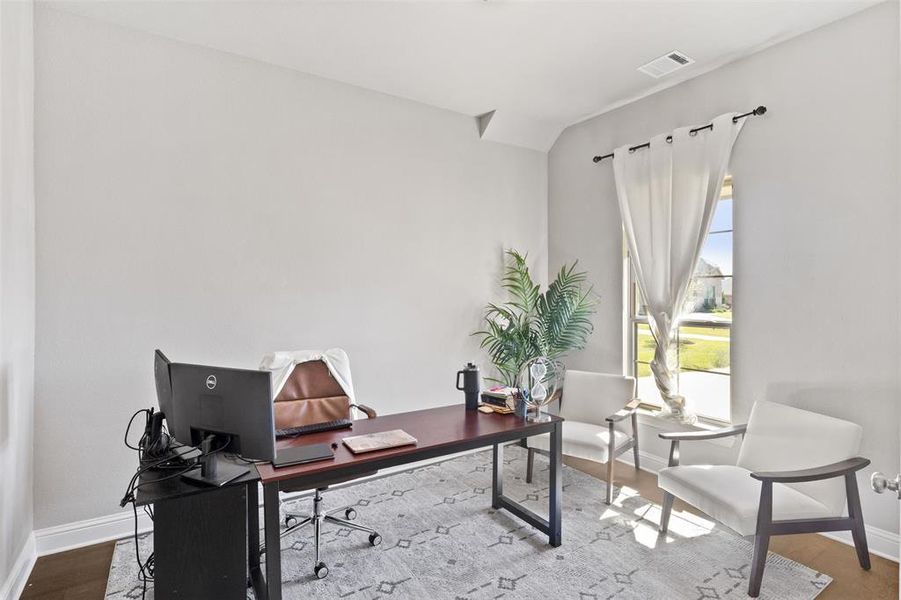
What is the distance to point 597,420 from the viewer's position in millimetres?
3504

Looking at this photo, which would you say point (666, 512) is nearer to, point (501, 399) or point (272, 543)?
point (501, 399)

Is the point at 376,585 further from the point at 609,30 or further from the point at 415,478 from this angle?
the point at 609,30

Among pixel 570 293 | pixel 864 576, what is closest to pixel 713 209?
pixel 570 293

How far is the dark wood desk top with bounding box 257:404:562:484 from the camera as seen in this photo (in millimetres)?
1819

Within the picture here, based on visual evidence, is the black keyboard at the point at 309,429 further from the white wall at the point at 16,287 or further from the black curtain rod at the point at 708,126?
the black curtain rod at the point at 708,126

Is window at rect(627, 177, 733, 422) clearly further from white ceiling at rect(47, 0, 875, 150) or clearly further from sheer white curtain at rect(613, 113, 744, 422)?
white ceiling at rect(47, 0, 875, 150)

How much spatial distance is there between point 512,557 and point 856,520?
1753 mm

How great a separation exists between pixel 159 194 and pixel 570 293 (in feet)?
10.5

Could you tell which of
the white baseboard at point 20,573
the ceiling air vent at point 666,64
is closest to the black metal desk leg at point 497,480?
the white baseboard at point 20,573

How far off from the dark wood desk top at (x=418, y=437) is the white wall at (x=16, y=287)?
51.0 inches

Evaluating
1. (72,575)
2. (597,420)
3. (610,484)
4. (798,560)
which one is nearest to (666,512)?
(610,484)

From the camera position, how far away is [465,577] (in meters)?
2.28

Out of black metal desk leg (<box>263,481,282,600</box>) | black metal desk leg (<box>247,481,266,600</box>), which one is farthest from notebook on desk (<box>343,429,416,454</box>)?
black metal desk leg (<box>247,481,266,600</box>)

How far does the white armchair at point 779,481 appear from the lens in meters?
2.15
